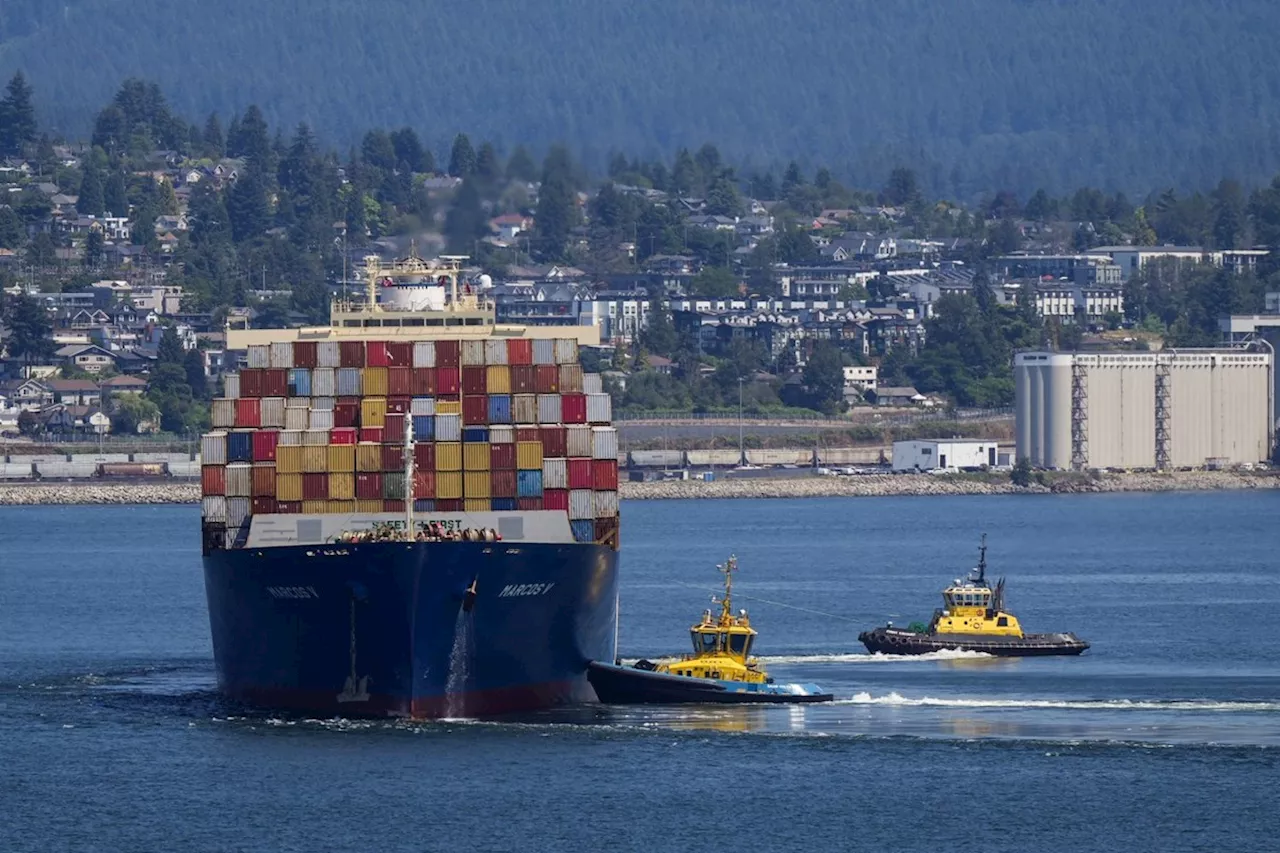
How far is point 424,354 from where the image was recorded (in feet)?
233

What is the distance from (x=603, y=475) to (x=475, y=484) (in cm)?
319

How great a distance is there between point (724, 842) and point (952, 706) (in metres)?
16.6

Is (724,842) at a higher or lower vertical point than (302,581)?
lower

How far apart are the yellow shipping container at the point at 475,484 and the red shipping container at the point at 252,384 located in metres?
6.29

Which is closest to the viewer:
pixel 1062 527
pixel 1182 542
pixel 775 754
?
pixel 775 754

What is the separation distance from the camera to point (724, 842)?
180ft

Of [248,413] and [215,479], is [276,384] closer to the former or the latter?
[248,413]

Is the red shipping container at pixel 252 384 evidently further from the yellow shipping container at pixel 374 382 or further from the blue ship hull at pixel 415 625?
the blue ship hull at pixel 415 625

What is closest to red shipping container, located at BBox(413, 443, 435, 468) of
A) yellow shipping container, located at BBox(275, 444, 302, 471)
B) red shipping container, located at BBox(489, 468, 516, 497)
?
red shipping container, located at BBox(489, 468, 516, 497)

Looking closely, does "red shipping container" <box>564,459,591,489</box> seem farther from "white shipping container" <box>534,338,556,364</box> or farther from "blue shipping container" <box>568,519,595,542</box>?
"white shipping container" <box>534,338,556,364</box>

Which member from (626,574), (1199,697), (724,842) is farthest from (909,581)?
(724,842)

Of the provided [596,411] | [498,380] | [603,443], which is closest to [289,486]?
[498,380]

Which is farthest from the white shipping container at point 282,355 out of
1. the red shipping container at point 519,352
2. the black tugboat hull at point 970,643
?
the black tugboat hull at point 970,643

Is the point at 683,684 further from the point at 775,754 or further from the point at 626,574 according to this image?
the point at 626,574
